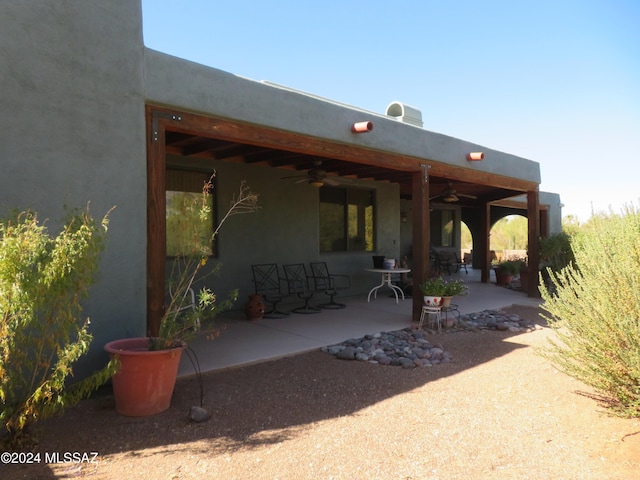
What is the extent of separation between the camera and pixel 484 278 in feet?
42.4

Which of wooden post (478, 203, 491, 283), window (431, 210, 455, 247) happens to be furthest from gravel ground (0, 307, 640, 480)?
window (431, 210, 455, 247)

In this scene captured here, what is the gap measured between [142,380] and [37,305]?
1.03 meters

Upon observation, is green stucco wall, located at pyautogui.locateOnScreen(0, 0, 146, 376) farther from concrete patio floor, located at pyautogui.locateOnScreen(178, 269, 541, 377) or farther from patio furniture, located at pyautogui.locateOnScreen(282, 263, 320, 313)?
patio furniture, located at pyautogui.locateOnScreen(282, 263, 320, 313)

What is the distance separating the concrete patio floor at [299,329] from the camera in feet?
15.7

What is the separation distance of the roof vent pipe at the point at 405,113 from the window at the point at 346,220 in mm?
2416

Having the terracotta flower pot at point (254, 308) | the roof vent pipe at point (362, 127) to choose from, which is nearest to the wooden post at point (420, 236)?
the roof vent pipe at point (362, 127)

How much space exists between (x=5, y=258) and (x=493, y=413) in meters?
3.56

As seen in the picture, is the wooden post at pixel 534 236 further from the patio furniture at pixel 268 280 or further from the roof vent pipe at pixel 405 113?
the patio furniture at pixel 268 280

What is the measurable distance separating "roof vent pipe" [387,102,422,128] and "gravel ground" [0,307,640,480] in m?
7.92

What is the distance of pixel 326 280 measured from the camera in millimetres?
8883

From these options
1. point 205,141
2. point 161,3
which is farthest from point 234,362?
point 161,3

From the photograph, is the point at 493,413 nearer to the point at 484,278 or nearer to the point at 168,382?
the point at 168,382

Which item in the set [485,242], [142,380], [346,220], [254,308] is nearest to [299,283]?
[254,308]

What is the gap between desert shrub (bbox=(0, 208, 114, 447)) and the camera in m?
2.44
